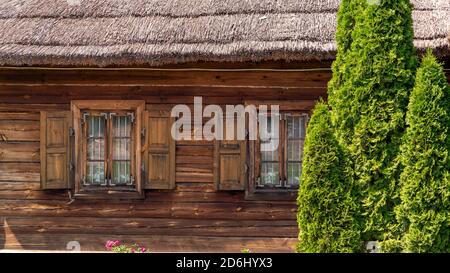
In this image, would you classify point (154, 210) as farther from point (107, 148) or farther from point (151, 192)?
point (107, 148)

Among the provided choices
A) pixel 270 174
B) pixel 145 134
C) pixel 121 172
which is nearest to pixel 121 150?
pixel 121 172

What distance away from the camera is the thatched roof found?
8.49 meters

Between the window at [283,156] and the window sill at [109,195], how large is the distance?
155 cm

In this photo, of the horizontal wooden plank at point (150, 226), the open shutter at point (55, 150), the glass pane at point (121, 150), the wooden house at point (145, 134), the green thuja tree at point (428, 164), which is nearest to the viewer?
the green thuja tree at point (428, 164)

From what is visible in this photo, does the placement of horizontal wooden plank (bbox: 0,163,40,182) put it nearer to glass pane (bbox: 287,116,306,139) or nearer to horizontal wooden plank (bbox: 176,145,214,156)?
horizontal wooden plank (bbox: 176,145,214,156)

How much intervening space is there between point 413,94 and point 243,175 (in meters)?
3.01

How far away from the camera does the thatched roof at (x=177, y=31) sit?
8492 mm

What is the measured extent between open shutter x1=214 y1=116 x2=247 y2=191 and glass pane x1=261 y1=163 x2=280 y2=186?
281 mm

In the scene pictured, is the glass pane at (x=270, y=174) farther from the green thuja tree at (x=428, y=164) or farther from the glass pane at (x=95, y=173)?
the green thuja tree at (x=428, y=164)

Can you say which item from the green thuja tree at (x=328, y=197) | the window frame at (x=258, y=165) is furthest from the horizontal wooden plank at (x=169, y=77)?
the green thuja tree at (x=328, y=197)

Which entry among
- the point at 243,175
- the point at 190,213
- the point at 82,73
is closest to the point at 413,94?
the point at 243,175

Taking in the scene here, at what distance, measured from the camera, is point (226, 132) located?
29.5ft

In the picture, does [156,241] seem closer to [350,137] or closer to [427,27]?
[350,137]
